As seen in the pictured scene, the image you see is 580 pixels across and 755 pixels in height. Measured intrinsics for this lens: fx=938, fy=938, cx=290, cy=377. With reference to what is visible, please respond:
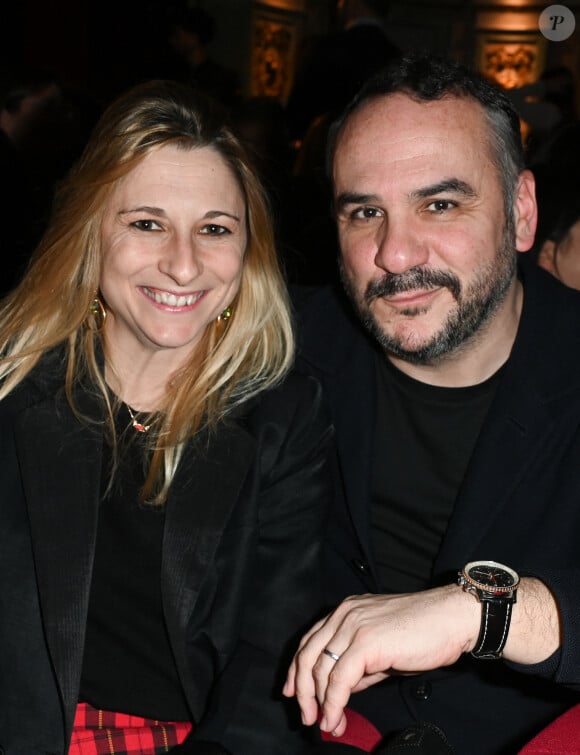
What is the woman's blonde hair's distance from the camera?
1764 mm

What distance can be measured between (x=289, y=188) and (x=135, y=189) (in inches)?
80.5

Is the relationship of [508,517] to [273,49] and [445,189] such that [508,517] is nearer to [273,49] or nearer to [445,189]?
[445,189]

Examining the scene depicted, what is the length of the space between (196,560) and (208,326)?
51 centimetres

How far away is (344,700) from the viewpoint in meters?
1.30

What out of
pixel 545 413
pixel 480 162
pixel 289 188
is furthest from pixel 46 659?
pixel 289 188

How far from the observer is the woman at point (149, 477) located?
65.2 inches

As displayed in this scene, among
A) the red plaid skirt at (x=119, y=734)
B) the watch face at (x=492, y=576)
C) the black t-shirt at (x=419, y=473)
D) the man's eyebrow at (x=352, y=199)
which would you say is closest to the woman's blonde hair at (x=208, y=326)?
the man's eyebrow at (x=352, y=199)

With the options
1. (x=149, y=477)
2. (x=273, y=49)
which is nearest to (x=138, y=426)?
(x=149, y=477)

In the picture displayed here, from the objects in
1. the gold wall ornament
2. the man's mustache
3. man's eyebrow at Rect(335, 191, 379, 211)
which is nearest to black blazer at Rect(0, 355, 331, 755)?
the man's mustache

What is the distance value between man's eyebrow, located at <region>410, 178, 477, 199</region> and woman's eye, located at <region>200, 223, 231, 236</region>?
36cm

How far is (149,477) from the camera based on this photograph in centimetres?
174

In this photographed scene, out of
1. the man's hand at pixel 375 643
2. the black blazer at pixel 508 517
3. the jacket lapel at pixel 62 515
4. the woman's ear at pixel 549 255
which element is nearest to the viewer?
the man's hand at pixel 375 643

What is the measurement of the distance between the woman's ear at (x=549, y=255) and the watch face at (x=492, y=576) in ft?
4.82

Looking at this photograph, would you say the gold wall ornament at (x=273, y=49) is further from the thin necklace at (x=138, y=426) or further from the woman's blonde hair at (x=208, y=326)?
the thin necklace at (x=138, y=426)
